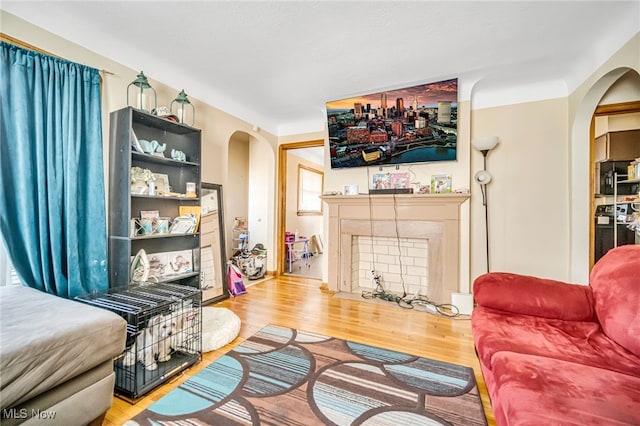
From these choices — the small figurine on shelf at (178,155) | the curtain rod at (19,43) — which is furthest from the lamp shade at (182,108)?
the curtain rod at (19,43)

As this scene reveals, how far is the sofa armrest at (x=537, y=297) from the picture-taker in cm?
148

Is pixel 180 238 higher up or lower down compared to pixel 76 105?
lower down

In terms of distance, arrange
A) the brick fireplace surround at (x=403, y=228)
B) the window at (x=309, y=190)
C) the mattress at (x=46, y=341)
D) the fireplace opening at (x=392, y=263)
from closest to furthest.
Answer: the mattress at (x=46, y=341) < the brick fireplace surround at (x=403, y=228) < the fireplace opening at (x=392, y=263) < the window at (x=309, y=190)

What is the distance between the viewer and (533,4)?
175 centimetres

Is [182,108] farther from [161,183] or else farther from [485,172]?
[485,172]

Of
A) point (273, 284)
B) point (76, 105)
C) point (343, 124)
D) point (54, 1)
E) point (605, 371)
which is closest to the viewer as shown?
point (605, 371)

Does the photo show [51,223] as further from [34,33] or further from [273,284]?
[273,284]

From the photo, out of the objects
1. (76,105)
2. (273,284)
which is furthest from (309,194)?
(76,105)

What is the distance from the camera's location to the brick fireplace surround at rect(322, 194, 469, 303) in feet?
9.51

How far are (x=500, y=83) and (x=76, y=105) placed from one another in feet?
12.6

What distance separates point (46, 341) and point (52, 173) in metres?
1.28

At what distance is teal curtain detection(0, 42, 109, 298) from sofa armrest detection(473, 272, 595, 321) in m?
2.77

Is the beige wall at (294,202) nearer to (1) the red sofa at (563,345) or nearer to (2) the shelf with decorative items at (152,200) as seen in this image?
(2) the shelf with decorative items at (152,200)

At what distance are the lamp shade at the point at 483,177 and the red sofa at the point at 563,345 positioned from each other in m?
1.44
